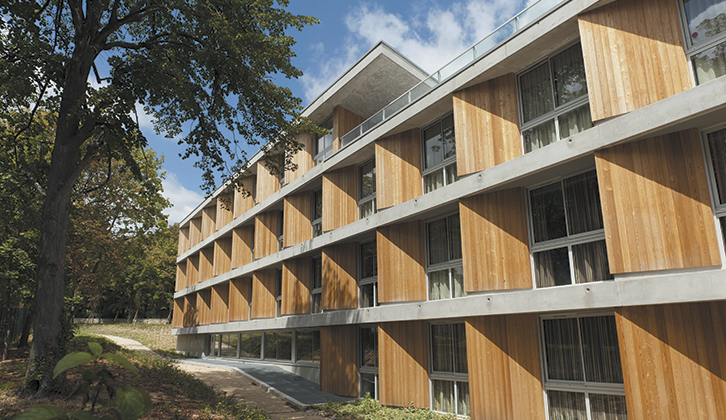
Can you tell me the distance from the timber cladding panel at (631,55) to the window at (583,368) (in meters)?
4.61

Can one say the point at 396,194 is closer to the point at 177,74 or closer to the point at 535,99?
the point at 535,99

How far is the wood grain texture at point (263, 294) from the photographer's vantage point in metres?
23.0

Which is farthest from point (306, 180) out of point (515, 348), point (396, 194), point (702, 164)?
point (702, 164)

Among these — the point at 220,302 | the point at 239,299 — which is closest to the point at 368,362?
the point at 239,299

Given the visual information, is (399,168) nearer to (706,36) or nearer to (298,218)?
(298,218)

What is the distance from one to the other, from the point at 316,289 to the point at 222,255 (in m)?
12.6

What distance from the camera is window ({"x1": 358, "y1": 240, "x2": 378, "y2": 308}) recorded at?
16.8 meters

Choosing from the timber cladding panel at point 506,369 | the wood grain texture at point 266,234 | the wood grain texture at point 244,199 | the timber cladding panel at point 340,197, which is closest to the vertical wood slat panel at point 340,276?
the timber cladding panel at point 340,197

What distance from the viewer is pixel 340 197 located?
720 inches

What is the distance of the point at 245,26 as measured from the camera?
11.5 m

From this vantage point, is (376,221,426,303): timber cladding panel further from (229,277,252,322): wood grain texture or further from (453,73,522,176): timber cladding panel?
(229,277,252,322): wood grain texture

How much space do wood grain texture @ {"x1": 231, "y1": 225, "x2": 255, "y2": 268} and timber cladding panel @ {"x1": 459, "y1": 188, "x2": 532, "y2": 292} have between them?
17.8m

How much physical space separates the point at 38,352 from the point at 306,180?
1235 cm

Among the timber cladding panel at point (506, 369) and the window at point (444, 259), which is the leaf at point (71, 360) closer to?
the timber cladding panel at point (506, 369)
